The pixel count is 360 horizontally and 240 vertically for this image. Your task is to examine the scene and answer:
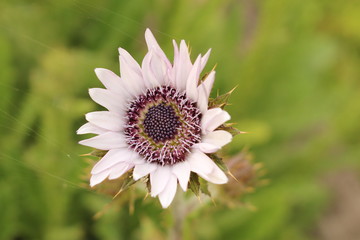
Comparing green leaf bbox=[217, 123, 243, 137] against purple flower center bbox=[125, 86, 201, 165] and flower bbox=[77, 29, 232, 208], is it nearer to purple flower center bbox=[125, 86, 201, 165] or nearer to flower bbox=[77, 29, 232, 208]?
flower bbox=[77, 29, 232, 208]

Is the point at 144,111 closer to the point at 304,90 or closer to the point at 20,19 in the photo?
the point at 20,19

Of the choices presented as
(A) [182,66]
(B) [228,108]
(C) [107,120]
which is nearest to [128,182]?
(C) [107,120]

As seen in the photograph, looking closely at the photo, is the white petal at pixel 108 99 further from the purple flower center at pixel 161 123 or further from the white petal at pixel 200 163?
the white petal at pixel 200 163

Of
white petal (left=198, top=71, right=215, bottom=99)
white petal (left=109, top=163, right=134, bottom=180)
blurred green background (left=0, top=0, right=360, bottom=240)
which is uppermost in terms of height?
white petal (left=198, top=71, right=215, bottom=99)

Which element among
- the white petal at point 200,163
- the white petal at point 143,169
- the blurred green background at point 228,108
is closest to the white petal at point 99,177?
the white petal at point 143,169

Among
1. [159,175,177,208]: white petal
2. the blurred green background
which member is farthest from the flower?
the blurred green background
